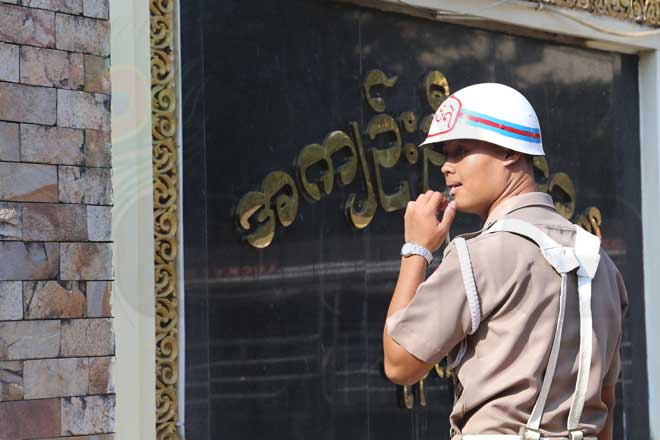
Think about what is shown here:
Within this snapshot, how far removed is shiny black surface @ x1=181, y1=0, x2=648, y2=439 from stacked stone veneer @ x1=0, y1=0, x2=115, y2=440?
46 centimetres

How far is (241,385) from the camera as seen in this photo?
498 cm

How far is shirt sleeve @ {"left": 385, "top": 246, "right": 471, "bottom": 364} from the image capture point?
269 cm

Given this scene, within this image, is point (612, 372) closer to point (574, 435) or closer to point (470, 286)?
point (574, 435)

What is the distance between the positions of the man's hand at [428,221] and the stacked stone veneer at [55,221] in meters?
1.70

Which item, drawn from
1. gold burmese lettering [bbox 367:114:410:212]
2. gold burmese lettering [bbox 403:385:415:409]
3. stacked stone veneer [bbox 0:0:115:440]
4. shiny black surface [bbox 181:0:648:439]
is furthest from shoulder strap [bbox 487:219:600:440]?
gold burmese lettering [bbox 403:385:415:409]

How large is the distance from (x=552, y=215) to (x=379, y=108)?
9.39ft

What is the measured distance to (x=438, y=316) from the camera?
270 cm

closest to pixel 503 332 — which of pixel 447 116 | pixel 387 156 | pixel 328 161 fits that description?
pixel 447 116

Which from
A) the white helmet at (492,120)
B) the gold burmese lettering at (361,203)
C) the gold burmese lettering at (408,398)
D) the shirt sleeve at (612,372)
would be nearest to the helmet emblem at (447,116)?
the white helmet at (492,120)

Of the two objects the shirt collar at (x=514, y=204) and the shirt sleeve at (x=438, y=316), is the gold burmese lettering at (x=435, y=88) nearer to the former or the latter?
the shirt collar at (x=514, y=204)

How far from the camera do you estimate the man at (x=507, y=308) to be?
2699 mm

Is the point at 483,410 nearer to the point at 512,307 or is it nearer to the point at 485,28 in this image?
the point at 512,307

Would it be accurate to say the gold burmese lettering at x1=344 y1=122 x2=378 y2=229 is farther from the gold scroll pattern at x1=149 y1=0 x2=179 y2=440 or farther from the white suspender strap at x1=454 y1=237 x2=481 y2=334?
the white suspender strap at x1=454 y1=237 x2=481 y2=334

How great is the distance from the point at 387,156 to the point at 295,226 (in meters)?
0.72
